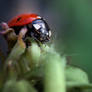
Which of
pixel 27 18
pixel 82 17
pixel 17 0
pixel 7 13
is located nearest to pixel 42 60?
pixel 27 18

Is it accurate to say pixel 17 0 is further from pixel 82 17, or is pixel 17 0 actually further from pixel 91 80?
pixel 91 80

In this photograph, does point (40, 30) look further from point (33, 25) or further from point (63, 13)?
point (63, 13)

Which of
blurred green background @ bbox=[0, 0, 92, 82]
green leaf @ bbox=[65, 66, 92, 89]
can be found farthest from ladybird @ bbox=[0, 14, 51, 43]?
green leaf @ bbox=[65, 66, 92, 89]

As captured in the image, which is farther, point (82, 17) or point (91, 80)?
point (82, 17)

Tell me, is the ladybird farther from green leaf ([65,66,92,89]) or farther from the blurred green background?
green leaf ([65,66,92,89])

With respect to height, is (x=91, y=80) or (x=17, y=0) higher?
(x=91, y=80)

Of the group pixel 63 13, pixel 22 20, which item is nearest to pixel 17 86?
pixel 22 20

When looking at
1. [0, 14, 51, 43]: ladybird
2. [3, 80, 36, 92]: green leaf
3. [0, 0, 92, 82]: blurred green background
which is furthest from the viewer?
[0, 0, 92, 82]: blurred green background

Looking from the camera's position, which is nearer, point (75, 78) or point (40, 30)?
point (75, 78)

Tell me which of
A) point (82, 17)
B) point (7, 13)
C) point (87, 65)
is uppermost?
point (87, 65)

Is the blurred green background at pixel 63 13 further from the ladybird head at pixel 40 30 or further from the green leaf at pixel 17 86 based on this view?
the green leaf at pixel 17 86

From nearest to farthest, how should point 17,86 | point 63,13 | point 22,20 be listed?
point 17,86
point 22,20
point 63,13
